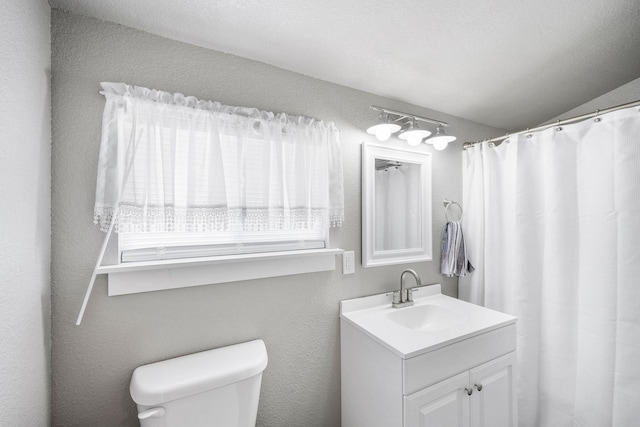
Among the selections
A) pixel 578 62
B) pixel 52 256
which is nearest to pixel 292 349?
pixel 52 256

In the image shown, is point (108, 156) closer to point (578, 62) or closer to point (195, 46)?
point (195, 46)

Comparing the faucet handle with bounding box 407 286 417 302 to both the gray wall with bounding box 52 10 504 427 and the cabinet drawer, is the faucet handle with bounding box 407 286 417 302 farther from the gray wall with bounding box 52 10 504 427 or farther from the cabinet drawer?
the cabinet drawer

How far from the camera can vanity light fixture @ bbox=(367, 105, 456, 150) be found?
149 centimetres

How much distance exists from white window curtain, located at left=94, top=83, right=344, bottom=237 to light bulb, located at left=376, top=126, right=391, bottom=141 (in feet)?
0.88

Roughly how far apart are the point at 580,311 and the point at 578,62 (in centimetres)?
141

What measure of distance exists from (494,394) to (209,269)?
153cm

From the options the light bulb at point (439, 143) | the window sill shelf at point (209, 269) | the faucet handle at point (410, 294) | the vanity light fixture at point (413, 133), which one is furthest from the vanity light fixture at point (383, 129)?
the faucet handle at point (410, 294)

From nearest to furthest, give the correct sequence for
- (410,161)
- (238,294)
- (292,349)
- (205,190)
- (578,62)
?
(205,190) < (238,294) < (292,349) < (578,62) < (410,161)

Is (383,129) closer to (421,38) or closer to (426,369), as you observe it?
(421,38)

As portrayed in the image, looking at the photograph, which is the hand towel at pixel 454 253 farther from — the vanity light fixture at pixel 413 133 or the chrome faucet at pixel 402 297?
the vanity light fixture at pixel 413 133

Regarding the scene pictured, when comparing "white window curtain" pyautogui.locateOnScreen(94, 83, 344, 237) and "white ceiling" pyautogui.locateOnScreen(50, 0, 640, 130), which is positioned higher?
"white ceiling" pyautogui.locateOnScreen(50, 0, 640, 130)

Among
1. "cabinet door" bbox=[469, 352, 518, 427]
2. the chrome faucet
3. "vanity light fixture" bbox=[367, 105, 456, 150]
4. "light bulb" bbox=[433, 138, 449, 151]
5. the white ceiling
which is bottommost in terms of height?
"cabinet door" bbox=[469, 352, 518, 427]

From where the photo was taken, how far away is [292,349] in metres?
1.32

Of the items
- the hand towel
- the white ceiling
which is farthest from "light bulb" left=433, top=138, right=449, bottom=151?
the hand towel
